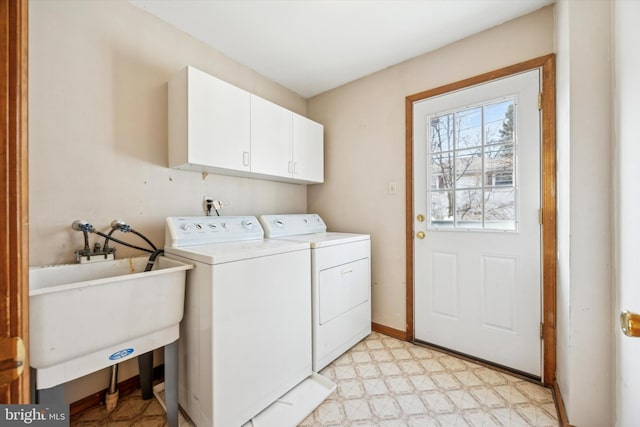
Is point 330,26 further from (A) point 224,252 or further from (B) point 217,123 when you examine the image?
(A) point 224,252

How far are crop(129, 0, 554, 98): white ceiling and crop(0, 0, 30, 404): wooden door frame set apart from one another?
1.51 m

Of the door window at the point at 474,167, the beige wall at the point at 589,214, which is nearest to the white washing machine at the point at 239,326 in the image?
the door window at the point at 474,167

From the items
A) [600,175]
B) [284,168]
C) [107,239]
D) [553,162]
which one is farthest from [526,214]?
[107,239]

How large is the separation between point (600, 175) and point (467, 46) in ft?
4.26

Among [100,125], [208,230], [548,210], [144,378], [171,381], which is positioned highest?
[100,125]

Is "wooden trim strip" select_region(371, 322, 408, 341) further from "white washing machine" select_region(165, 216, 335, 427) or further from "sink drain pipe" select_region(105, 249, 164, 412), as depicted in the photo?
"sink drain pipe" select_region(105, 249, 164, 412)

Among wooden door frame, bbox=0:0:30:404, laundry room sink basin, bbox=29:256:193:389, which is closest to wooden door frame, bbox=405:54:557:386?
laundry room sink basin, bbox=29:256:193:389

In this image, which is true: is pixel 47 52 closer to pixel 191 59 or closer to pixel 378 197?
pixel 191 59

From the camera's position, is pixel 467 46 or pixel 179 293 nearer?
pixel 179 293

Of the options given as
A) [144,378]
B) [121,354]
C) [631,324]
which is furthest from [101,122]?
[631,324]

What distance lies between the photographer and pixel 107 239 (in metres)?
1.50

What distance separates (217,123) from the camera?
1.77 meters

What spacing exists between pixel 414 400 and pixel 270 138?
1992mm

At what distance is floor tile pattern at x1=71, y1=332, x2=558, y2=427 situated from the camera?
1.42m
